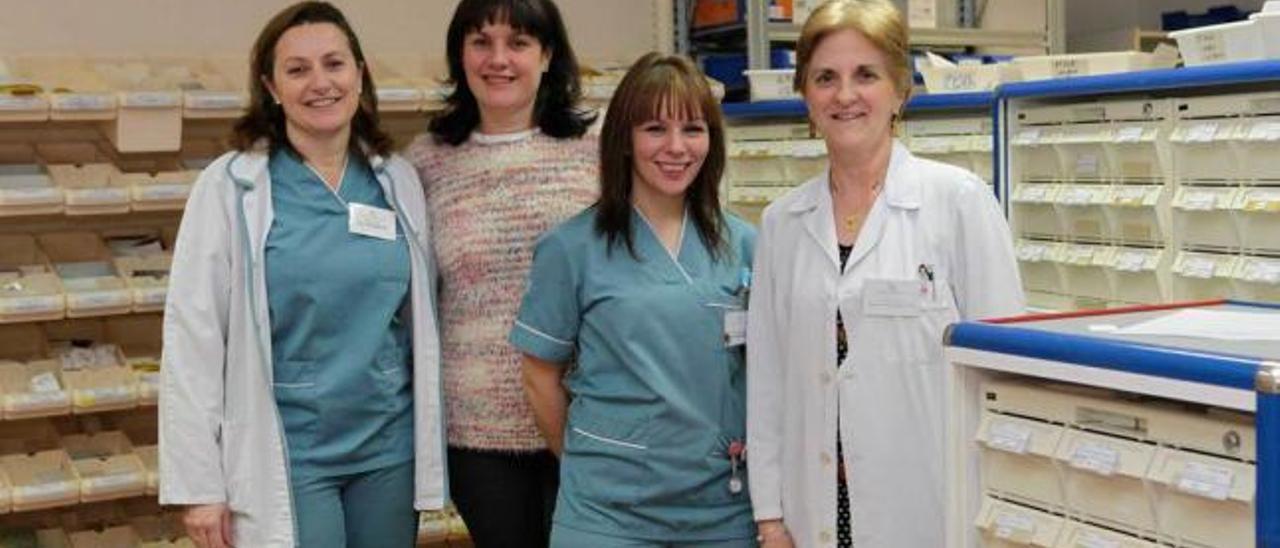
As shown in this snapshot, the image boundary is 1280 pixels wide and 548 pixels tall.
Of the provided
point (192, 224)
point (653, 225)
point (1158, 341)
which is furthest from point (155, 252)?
point (1158, 341)

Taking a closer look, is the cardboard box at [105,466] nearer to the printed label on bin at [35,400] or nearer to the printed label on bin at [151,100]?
the printed label on bin at [35,400]

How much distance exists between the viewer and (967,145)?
4082 millimetres

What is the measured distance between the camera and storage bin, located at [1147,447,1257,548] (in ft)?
4.61

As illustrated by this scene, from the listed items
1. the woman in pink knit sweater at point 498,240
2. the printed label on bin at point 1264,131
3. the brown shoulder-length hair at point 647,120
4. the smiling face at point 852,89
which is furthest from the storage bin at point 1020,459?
the printed label on bin at point 1264,131

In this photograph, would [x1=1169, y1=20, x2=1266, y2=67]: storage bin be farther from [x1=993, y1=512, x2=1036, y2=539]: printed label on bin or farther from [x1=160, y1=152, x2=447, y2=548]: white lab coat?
[x1=160, y1=152, x2=447, y2=548]: white lab coat

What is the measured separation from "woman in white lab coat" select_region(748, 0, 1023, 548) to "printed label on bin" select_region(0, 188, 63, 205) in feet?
7.63

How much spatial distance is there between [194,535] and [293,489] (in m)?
0.21

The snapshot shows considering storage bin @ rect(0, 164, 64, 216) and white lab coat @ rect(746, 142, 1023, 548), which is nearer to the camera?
white lab coat @ rect(746, 142, 1023, 548)

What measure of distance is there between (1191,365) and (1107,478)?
0.74ft

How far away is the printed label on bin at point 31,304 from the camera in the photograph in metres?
3.67

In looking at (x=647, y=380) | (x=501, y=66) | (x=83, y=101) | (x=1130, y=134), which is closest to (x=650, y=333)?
(x=647, y=380)

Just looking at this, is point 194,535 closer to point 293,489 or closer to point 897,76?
point 293,489

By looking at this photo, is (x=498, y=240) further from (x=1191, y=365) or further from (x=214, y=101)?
(x=214, y=101)

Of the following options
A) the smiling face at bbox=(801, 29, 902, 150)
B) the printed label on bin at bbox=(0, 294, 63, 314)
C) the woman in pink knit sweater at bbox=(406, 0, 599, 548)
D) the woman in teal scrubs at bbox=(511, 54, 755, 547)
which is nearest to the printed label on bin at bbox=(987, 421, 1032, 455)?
the smiling face at bbox=(801, 29, 902, 150)
